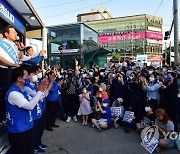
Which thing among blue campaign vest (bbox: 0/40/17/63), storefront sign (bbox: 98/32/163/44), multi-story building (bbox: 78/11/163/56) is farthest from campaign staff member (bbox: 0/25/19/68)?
storefront sign (bbox: 98/32/163/44)

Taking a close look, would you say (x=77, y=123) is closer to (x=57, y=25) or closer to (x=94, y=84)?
(x=94, y=84)

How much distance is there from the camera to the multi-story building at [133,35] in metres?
80.1

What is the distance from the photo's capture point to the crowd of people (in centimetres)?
354

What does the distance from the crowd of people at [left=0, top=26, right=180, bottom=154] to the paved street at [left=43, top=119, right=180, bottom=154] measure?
0.28 metres

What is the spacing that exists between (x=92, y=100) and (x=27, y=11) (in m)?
3.59

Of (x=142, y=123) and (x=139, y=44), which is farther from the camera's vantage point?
(x=139, y=44)

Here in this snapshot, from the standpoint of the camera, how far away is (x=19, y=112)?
338cm

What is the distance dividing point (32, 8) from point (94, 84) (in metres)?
3.56

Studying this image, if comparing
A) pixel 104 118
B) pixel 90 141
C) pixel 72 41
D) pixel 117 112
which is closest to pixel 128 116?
pixel 117 112

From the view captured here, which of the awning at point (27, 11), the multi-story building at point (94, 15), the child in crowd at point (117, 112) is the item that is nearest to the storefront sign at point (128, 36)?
the multi-story building at point (94, 15)

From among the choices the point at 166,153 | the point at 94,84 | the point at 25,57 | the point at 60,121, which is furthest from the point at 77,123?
the point at 25,57

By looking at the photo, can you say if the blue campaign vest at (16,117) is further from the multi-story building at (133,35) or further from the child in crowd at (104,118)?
the multi-story building at (133,35)

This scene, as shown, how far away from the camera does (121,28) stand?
86250mm

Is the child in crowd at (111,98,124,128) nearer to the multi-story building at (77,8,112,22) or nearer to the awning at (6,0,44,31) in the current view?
the awning at (6,0,44,31)
